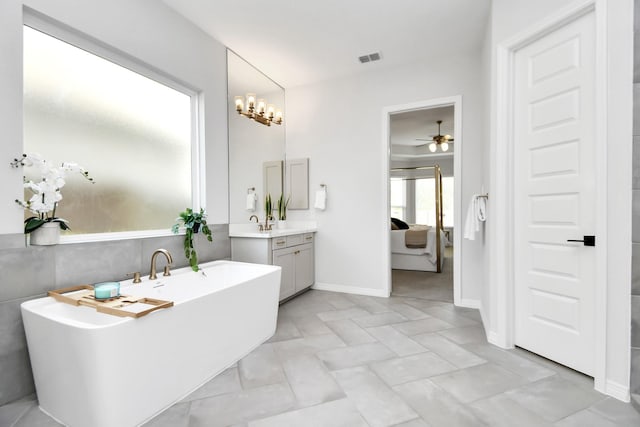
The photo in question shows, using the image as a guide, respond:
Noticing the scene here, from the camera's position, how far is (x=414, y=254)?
5355 millimetres

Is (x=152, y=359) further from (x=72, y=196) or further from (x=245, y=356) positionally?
(x=72, y=196)

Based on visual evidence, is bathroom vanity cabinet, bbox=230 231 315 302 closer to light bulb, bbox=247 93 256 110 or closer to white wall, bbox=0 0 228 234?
white wall, bbox=0 0 228 234

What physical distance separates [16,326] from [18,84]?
1.37m

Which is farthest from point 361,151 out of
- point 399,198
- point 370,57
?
point 399,198

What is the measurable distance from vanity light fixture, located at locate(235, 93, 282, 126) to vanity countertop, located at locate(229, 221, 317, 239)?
130 cm

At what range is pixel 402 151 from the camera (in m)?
8.29

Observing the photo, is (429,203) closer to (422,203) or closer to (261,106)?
(422,203)

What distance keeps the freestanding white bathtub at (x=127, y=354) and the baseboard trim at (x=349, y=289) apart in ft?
6.59

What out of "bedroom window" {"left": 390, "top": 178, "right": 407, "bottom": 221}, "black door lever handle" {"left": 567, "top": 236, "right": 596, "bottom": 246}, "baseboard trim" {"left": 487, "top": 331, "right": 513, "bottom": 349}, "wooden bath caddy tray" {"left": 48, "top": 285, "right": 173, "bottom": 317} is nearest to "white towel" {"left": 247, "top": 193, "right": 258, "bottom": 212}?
"wooden bath caddy tray" {"left": 48, "top": 285, "right": 173, "bottom": 317}

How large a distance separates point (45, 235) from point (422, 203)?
26.9ft

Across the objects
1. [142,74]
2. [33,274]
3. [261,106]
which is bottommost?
[33,274]

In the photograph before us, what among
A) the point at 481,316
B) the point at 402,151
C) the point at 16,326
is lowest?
the point at 481,316

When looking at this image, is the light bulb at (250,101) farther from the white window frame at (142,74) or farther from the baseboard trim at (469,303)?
the baseboard trim at (469,303)

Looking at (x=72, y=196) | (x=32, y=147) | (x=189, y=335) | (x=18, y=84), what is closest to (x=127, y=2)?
(x=18, y=84)
